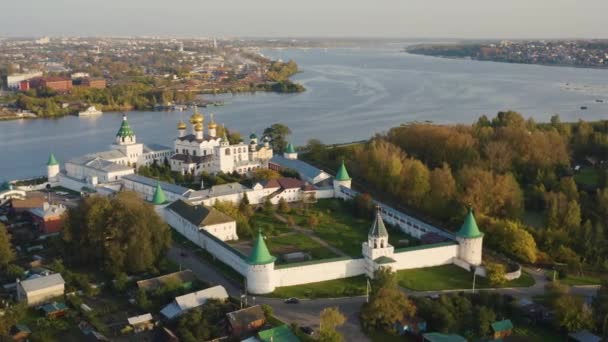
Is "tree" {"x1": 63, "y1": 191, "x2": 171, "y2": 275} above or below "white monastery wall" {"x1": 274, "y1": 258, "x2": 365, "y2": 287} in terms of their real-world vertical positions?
above

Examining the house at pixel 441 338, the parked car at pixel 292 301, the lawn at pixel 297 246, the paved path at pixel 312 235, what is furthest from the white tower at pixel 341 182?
the house at pixel 441 338

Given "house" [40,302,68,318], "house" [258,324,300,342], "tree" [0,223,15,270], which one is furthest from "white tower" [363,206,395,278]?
"tree" [0,223,15,270]

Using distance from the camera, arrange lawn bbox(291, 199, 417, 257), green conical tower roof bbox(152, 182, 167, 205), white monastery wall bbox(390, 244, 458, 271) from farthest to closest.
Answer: green conical tower roof bbox(152, 182, 167, 205), lawn bbox(291, 199, 417, 257), white monastery wall bbox(390, 244, 458, 271)

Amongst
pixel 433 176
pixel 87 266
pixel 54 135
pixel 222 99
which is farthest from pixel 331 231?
pixel 222 99

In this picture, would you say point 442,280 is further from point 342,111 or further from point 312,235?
point 342,111

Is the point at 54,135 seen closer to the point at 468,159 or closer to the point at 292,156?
the point at 292,156

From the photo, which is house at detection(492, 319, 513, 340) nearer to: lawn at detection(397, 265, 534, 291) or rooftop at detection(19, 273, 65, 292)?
lawn at detection(397, 265, 534, 291)

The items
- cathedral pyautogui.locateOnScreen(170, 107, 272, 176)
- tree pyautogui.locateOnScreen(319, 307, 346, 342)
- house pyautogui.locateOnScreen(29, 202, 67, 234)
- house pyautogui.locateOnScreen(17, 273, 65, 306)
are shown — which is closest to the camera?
tree pyautogui.locateOnScreen(319, 307, 346, 342)

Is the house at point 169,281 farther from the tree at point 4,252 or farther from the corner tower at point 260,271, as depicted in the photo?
the tree at point 4,252
